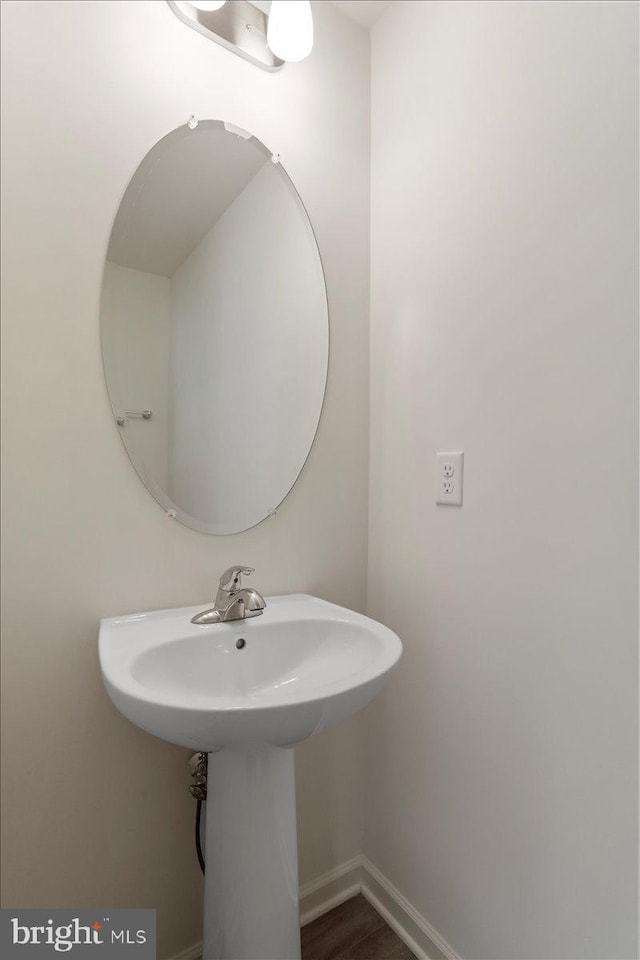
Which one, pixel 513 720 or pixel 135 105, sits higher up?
pixel 135 105

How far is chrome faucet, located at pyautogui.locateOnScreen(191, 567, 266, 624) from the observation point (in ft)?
3.46

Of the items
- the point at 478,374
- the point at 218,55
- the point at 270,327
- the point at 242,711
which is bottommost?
the point at 242,711

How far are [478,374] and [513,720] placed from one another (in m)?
0.72

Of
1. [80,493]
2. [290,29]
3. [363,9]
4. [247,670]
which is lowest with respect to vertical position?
[247,670]

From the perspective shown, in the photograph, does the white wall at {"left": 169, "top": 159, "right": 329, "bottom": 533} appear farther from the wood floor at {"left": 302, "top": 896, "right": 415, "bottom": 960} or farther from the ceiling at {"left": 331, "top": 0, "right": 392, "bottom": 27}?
the wood floor at {"left": 302, "top": 896, "right": 415, "bottom": 960}

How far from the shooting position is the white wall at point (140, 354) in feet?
3.38

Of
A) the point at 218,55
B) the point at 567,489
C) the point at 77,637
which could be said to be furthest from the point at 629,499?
the point at 218,55

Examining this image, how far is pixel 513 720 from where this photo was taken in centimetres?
101

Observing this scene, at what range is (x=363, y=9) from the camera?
1.37 m

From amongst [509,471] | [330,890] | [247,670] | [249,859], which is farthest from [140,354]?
[330,890]

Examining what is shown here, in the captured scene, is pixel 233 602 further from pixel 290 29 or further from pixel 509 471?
pixel 290 29

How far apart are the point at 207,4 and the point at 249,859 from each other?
5.76 ft

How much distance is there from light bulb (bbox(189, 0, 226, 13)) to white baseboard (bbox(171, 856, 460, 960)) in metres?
2.08

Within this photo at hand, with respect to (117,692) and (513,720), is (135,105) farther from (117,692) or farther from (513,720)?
(513,720)
